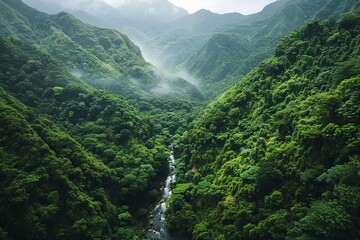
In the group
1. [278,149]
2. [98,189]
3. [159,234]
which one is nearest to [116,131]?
[98,189]

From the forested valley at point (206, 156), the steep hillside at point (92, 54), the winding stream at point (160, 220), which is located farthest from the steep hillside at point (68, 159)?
the steep hillside at point (92, 54)

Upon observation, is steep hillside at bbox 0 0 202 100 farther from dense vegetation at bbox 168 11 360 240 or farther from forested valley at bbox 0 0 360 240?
dense vegetation at bbox 168 11 360 240

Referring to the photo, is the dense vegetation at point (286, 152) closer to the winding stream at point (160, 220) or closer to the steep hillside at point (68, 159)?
the winding stream at point (160, 220)

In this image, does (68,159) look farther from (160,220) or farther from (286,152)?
(286,152)

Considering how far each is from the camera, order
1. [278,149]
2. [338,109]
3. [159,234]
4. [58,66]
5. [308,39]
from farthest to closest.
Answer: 1. [58,66]
2. [308,39]
3. [159,234]
4. [278,149]
5. [338,109]

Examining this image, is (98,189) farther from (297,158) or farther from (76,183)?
(297,158)

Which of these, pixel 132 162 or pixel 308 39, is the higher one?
pixel 308 39

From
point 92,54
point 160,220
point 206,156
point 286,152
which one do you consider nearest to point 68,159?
point 160,220
